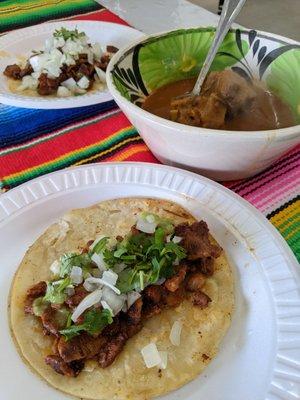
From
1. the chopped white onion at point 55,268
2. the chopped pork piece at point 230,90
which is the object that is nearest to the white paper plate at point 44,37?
the chopped pork piece at point 230,90

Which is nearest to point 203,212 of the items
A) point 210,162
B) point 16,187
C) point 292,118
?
point 210,162

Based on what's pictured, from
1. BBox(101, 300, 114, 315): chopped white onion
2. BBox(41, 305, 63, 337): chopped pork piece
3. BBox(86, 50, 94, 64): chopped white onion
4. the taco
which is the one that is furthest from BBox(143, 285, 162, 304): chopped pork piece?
BBox(86, 50, 94, 64): chopped white onion

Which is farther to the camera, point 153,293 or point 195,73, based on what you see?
point 195,73

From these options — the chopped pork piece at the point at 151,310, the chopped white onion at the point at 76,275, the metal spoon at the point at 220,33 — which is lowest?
the chopped pork piece at the point at 151,310

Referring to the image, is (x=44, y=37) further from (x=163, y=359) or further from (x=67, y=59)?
(x=163, y=359)

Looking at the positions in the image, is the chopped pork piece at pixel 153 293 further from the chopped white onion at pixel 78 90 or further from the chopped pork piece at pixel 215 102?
the chopped white onion at pixel 78 90

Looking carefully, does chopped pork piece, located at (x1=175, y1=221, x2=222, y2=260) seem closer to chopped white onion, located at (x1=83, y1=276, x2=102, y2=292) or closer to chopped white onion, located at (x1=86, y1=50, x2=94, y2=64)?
chopped white onion, located at (x1=83, y1=276, x2=102, y2=292)

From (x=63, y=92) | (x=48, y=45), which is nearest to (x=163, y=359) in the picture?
(x=63, y=92)
